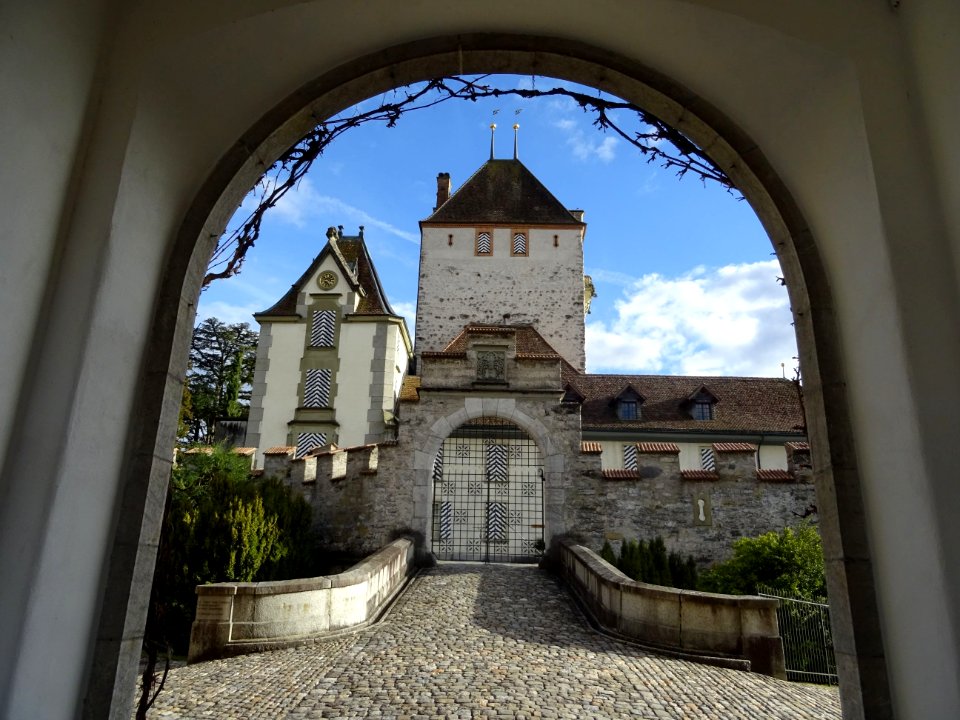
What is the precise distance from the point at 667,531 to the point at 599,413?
8.51m

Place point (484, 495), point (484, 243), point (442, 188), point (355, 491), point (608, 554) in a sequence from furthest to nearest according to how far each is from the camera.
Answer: point (442, 188), point (484, 243), point (484, 495), point (355, 491), point (608, 554)

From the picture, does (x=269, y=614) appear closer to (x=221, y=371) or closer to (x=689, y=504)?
(x=689, y=504)

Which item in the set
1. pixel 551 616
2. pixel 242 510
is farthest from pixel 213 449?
pixel 551 616

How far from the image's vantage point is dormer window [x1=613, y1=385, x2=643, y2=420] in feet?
70.4

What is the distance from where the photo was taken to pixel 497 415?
14086 mm

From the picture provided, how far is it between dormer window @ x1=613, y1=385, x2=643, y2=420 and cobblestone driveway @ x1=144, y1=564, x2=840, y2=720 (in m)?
13.5

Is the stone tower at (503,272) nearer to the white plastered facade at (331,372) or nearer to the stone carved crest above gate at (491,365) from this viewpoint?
the white plastered facade at (331,372)

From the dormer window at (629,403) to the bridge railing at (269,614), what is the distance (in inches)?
570

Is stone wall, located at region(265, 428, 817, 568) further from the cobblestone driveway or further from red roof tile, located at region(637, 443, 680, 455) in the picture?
the cobblestone driveway

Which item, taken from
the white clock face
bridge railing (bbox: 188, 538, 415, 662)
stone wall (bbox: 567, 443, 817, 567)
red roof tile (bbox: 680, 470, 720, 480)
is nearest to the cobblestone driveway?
bridge railing (bbox: 188, 538, 415, 662)

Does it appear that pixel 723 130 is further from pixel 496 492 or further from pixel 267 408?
pixel 267 408

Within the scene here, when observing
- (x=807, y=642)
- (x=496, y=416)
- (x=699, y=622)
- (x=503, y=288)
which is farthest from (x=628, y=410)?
(x=699, y=622)

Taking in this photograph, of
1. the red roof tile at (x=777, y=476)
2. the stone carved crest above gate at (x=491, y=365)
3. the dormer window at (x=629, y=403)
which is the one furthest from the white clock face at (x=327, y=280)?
the red roof tile at (x=777, y=476)

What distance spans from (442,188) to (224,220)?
28.9 meters
